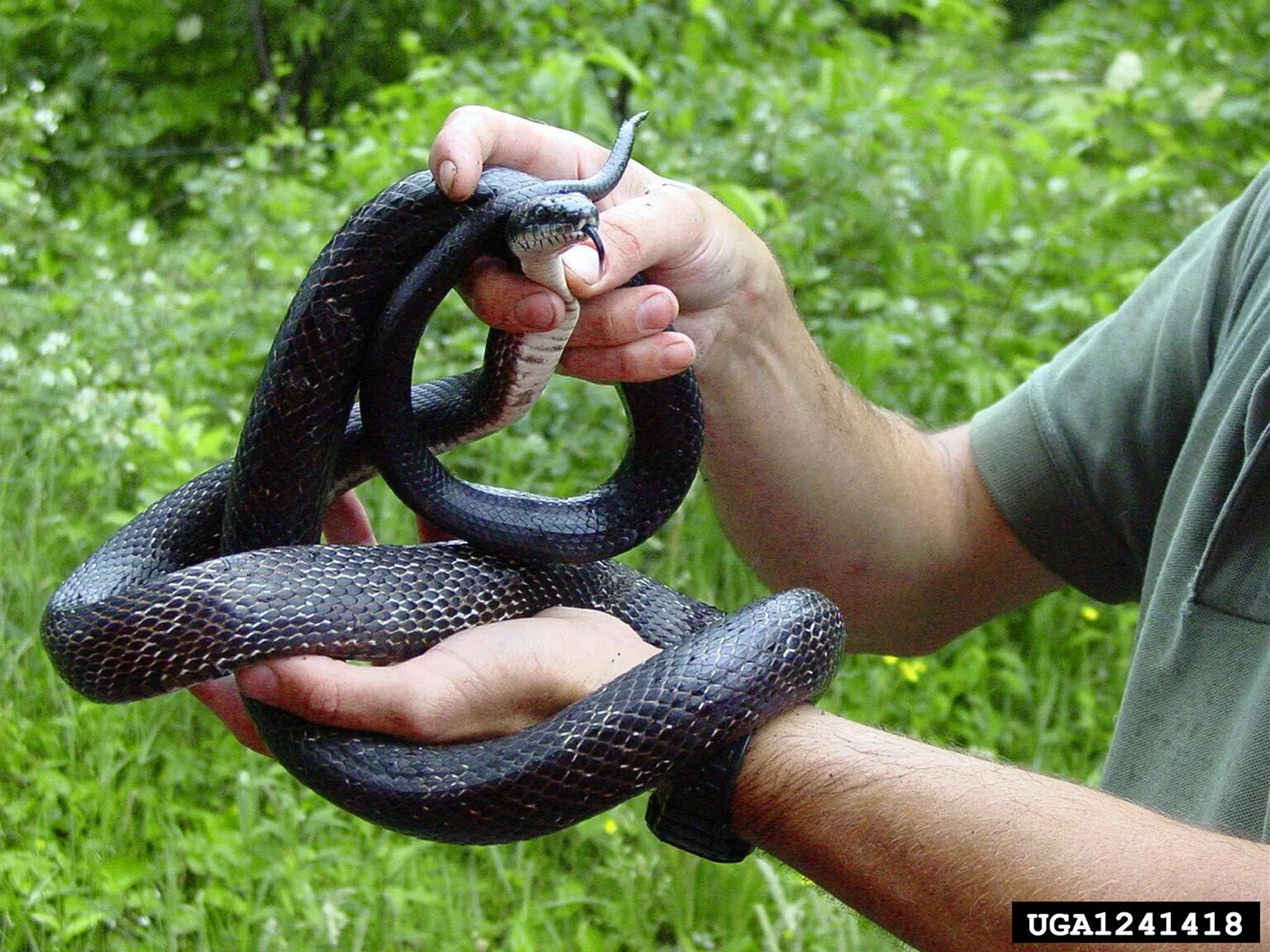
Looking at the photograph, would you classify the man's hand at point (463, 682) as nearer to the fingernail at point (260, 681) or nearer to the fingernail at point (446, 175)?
the fingernail at point (260, 681)

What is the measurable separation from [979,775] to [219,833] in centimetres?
177

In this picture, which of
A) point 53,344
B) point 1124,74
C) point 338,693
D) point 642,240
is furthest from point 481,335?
point 1124,74

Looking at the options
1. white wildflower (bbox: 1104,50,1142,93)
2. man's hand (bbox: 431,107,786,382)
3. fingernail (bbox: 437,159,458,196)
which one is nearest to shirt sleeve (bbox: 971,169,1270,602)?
man's hand (bbox: 431,107,786,382)

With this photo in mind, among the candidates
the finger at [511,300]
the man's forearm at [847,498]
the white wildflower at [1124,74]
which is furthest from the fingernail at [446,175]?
the white wildflower at [1124,74]

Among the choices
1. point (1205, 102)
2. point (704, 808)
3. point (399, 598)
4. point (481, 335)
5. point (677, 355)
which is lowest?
point (481, 335)

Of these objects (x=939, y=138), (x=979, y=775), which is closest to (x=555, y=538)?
(x=979, y=775)

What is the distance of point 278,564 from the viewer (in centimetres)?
188

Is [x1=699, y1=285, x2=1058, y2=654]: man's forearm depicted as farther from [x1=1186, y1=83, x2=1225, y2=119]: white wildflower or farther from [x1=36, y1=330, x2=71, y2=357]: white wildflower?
[x1=1186, y1=83, x2=1225, y2=119]: white wildflower

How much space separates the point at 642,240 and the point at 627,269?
8cm

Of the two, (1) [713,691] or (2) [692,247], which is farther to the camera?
(2) [692,247]

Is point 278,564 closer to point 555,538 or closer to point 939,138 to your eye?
point 555,538

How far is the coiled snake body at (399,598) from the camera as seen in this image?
1773 millimetres

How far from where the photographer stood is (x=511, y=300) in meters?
1.80

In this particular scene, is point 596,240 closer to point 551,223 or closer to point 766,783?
point 551,223
